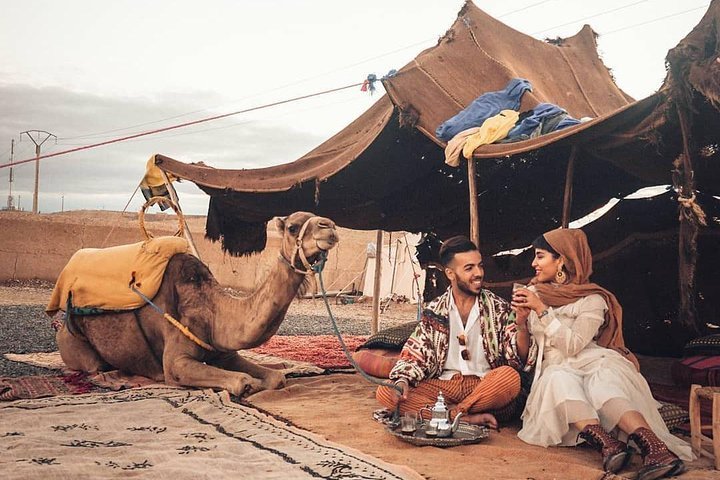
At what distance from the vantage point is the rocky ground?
819 cm

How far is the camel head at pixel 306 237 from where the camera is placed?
494cm

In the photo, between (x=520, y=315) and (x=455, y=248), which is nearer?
(x=520, y=315)

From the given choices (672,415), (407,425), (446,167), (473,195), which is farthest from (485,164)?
(407,425)

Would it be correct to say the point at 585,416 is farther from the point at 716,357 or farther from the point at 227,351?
the point at 227,351

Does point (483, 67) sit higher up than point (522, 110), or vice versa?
point (483, 67)

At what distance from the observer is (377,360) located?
5.84m

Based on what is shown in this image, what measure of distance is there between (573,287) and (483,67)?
3222 mm

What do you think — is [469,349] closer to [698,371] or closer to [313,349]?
[698,371]

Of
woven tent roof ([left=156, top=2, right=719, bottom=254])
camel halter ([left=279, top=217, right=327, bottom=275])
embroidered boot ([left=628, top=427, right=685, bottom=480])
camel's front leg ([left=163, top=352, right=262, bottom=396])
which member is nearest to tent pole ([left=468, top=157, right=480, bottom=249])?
woven tent roof ([left=156, top=2, right=719, bottom=254])

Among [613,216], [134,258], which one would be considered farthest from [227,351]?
[613,216]

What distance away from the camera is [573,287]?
405 cm

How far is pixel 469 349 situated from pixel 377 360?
1.55m

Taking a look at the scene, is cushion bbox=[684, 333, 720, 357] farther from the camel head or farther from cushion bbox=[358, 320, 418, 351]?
the camel head

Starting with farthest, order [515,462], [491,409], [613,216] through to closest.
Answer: [613,216]
[491,409]
[515,462]
